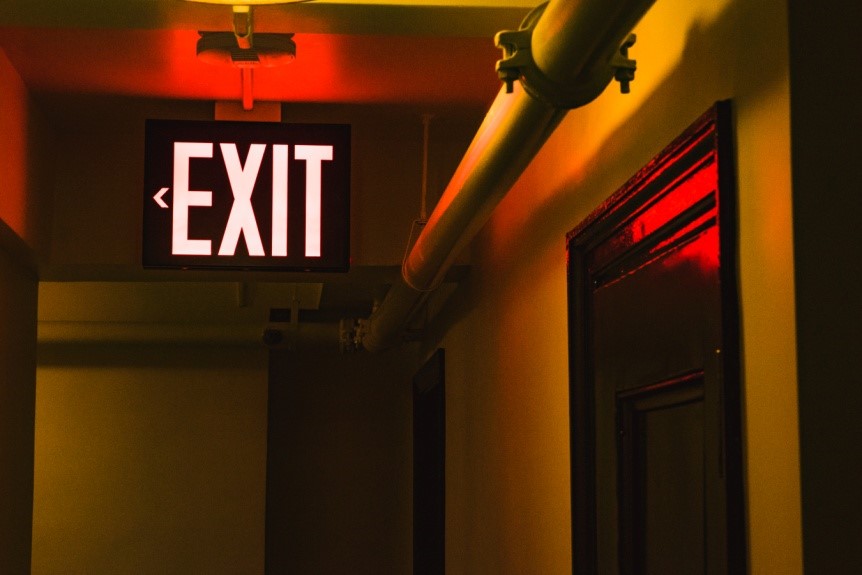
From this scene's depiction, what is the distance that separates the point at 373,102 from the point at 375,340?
2507 mm

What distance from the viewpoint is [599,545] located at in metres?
2.89

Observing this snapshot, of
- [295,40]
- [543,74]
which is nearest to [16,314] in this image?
[295,40]

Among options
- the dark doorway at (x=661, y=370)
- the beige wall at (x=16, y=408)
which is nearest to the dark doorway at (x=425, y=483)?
the beige wall at (x=16, y=408)

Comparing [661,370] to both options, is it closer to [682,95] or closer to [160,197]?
[682,95]

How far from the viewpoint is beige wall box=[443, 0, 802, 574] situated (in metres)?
1.81

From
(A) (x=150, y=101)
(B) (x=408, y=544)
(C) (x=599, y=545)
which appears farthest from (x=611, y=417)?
(B) (x=408, y=544)

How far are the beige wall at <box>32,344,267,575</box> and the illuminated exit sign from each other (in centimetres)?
467

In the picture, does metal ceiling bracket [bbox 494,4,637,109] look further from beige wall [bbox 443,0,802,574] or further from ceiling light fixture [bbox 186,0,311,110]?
ceiling light fixture [bbox 186,0,311,110]

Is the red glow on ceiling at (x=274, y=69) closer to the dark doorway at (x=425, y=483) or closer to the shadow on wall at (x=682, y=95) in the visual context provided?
the shadow on wall at (x=682, y=95)

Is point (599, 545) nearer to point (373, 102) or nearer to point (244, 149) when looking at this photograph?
point (244, 149)

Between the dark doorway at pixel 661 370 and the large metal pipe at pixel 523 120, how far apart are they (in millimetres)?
216

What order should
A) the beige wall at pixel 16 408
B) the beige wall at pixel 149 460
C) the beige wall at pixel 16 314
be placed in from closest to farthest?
the beige wall at pixel 16 314 < the beige wall at pixel 16 408 < the beige wall at pixel 149 460

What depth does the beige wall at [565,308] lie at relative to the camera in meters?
1.81

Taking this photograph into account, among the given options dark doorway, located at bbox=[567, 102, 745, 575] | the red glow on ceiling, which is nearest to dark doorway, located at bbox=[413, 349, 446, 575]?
the red glow on ceiling
